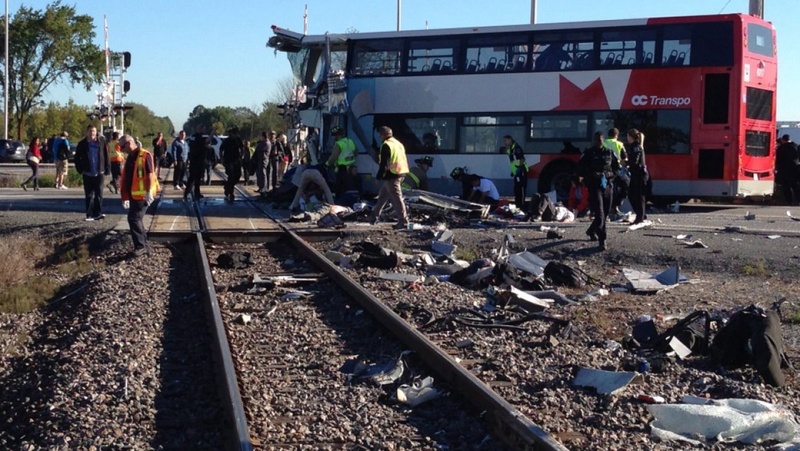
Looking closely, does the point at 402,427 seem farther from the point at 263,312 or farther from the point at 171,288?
the point at 171,288

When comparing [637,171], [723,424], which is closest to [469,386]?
[723,424]

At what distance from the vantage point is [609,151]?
1427 centimetres

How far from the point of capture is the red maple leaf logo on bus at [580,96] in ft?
70.9

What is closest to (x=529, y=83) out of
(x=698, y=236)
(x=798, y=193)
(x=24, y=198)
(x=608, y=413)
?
(x=698, y=236)

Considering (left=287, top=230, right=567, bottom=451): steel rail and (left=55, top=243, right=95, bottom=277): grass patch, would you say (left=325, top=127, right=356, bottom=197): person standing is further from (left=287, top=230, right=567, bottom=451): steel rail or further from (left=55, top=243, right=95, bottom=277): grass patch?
(left=287, top=230, right=567, bottom=451): steel rail

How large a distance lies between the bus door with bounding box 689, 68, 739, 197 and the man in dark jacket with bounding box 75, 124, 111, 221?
1192 centimetres

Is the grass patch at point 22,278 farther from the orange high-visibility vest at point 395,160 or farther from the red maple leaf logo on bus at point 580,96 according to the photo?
the red maple leaf logo on bus at point 580,96

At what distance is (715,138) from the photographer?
21125 mm

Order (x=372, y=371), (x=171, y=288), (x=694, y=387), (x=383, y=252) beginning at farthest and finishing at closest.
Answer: (x=383, y=252) → (x=171, y=288) → (x=372, y=371) → (x=694, y=387)

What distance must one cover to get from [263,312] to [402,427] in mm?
3995

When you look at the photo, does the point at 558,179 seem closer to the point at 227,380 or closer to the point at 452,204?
the point at 452,204

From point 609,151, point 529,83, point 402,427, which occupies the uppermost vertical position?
point 529,83

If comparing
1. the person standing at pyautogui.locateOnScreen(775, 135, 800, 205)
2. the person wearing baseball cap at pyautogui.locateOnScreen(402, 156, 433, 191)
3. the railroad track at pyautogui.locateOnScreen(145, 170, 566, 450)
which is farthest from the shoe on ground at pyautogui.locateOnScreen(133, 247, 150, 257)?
the person standing at pyautogui.locateOnScreen(775, 135, 800, 205)

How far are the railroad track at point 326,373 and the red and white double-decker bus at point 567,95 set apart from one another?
33.8ft
